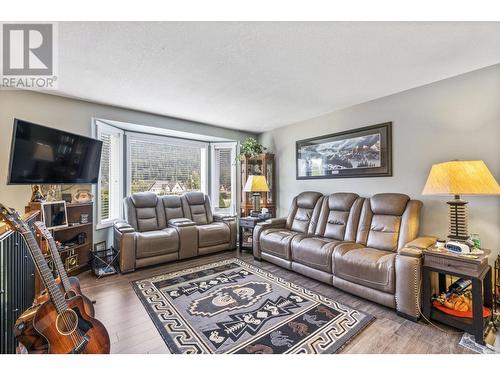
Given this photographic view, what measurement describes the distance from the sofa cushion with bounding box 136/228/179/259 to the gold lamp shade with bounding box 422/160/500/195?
3.28m

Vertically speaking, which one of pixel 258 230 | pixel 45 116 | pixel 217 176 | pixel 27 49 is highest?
pixel 27 49

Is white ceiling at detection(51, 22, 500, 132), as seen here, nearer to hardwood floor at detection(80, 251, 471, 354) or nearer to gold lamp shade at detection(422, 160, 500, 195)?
gold lamp shade at detection(422, 160, 500, 195)

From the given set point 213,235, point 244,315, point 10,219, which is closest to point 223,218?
point 213,235

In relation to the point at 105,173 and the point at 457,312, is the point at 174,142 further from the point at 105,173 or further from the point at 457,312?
the point at 457,312

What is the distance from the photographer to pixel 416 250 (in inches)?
80.9

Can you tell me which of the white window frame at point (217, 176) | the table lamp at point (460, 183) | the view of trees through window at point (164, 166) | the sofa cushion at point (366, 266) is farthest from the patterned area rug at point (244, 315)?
the white window frame at point (217, 176)

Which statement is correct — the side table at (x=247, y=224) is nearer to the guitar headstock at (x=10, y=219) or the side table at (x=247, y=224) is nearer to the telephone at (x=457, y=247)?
the telephone at (x=457, y=247)

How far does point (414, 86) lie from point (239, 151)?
10.4 ft

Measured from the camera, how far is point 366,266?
2.28 metres

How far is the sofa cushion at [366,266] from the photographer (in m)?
2.15

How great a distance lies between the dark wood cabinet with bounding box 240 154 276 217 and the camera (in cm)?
454

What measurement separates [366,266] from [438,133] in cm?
179
